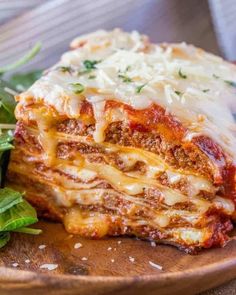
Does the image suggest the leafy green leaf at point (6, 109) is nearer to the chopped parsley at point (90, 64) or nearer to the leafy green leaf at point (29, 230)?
the chopped parsley at point (90, 64)

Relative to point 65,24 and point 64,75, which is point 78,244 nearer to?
point 64,75

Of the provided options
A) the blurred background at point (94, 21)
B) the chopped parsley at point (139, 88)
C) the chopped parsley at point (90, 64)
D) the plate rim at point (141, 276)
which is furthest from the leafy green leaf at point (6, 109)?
the blurred background at point (94, 21)

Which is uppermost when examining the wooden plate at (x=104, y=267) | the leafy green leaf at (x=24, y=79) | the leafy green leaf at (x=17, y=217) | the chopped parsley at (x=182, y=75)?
the chopped parsley at (x=182, y=75)

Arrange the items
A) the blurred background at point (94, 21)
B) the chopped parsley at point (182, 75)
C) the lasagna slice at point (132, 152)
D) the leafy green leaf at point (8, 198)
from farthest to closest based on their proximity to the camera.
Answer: the blurred background at point (94, 21), the chopped parsley at point (182, 75), the leafy green leaf at point (8, 198), the lasagna slice at point (132, 152)

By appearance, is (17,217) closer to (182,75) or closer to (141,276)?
(141,276)

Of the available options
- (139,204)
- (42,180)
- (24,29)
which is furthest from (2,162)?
(24,29)

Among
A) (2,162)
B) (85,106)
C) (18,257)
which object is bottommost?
(18,257)

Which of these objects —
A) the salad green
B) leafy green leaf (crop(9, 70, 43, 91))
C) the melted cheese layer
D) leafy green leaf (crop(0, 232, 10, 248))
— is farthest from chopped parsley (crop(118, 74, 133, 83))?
leafy green leaf (crop(9, 70, 43, 91))
